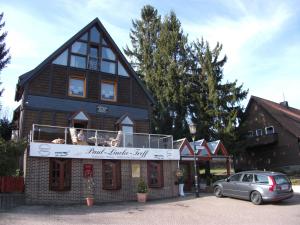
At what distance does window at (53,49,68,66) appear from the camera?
72.1 feet

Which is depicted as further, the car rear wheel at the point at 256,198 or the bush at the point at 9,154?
the car rear wheel at the point at 256,198

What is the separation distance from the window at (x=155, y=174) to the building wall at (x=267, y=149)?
1738 cm

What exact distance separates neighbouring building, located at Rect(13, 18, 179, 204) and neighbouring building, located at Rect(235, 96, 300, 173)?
16034mm

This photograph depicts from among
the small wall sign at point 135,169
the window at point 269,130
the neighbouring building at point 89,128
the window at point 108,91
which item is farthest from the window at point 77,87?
the window at point 269,130

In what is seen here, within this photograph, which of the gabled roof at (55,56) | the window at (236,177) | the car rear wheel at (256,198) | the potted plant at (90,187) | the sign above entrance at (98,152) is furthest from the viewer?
the gabled roof at (55,56)

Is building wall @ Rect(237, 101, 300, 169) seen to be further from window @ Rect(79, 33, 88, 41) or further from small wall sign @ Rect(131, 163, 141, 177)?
window @ Rect(79, 33, 88, 41)

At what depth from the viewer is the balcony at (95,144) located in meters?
17.5

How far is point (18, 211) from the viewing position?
45.2 ft

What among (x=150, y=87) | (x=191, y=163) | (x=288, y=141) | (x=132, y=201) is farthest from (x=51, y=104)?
(x=288, y=141)

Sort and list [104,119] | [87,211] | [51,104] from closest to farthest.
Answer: [87,211], [51,104], [104,119]

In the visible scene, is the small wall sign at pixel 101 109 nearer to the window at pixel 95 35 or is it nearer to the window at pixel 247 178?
the window at pixel 95 35

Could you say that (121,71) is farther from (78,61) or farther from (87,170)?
(87,170)

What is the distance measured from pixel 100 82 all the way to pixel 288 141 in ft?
77.0

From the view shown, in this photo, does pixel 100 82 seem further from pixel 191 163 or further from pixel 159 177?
pixel 191 163
